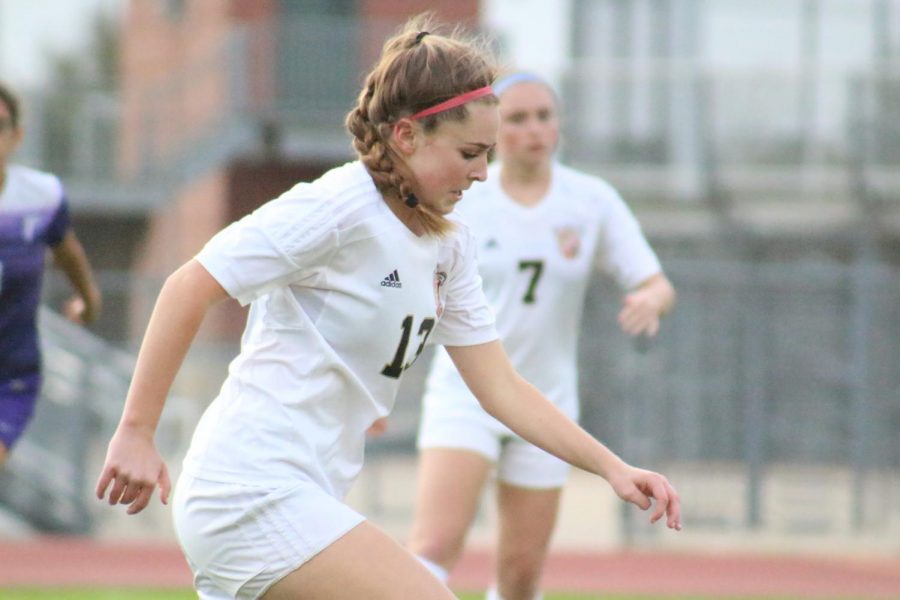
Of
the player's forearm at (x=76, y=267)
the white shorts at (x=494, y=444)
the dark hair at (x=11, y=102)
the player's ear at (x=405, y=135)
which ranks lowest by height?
the white shorts at (x=494, y=444)

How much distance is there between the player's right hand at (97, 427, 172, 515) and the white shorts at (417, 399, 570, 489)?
2453mm

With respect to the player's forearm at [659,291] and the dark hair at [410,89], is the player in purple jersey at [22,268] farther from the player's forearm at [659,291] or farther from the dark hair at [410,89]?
the dark hair at [410,89]

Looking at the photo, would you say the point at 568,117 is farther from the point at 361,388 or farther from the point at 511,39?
the point at 361,388

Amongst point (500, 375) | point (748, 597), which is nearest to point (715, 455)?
point (748, 597)

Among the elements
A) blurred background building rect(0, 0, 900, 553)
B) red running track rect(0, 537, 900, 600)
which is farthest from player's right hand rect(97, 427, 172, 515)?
blurred background building rect(0, 0, 900, 553)

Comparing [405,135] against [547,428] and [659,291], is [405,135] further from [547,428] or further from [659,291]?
[659,291]

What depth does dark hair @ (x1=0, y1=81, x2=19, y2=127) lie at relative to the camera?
5.77m

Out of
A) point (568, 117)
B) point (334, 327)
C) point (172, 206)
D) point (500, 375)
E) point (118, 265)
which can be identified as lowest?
point (118, 265)

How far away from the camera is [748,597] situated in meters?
9.93

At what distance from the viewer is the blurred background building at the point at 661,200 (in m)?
13.6

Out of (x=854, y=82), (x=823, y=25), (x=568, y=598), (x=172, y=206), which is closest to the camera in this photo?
(x=568, y=598)

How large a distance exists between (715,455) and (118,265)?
14755 millimetres

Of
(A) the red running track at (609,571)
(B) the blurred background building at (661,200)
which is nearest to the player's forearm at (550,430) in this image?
(A) the red running track at (609,571)

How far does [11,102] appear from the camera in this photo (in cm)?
579
